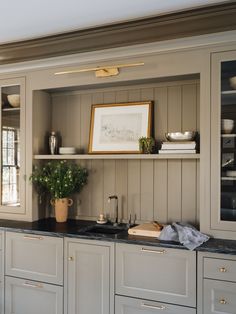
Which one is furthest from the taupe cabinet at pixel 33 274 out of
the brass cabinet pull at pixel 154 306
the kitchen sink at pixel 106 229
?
the brass cabinet pull at pixel 154 306

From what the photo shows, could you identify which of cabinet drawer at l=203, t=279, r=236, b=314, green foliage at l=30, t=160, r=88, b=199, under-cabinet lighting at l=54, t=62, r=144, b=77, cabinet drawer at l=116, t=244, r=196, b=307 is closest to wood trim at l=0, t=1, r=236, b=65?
under-cabinet lighting at l=54, t=62, r=144, b=77

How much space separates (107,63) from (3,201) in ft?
5.39

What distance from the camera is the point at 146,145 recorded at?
2811mm

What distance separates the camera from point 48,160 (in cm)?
337

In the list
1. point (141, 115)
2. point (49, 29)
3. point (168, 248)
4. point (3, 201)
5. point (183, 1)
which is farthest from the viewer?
point (3, 201)

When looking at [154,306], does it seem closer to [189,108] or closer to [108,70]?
[189,108]

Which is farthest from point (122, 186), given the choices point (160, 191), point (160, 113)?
point (160, 113)

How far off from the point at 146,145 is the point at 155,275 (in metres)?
1.01

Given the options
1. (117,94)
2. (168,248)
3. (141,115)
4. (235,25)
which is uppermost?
(235,25)

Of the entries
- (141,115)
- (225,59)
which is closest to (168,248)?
(141,115)

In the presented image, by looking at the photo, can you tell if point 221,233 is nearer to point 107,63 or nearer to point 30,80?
point 107,63

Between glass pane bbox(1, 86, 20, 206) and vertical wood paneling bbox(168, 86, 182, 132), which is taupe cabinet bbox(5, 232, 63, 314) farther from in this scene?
vertical wood paneling bbox(168, 86, 182, 132)

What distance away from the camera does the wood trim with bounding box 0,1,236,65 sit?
2.23 metres

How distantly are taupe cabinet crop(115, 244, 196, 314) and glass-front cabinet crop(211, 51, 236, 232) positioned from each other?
0.38 metres
